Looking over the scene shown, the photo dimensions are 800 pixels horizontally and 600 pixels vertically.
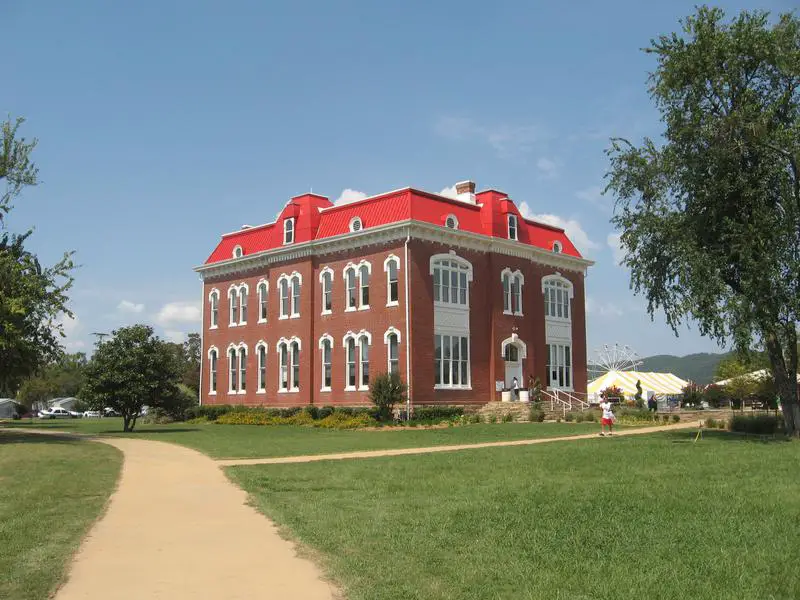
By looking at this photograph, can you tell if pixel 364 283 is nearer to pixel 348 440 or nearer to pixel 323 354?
pixel 323 354

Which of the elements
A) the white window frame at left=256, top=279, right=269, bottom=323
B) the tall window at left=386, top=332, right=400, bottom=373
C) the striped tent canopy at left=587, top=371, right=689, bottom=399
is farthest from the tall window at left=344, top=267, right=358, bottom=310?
the striped tent canopy at left=587, top=371, right=689, bottom=399

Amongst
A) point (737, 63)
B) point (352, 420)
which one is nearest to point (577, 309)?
point (352, 420)

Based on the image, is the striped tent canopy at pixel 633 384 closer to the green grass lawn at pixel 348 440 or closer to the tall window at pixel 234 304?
the tall window at pixel 234 304

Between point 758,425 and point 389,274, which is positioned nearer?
point 758,425

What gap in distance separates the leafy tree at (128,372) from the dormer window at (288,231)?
41.3 feet

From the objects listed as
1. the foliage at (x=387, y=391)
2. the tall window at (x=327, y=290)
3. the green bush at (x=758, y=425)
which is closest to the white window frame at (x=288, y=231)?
the tall window at (x=327, y=290)

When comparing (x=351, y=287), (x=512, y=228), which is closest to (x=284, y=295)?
(x=351, y=287)

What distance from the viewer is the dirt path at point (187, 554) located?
283 inches

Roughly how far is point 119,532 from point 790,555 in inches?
318

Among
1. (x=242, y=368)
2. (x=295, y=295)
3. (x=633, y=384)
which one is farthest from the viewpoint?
(x=633, y=384)

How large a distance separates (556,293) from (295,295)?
16132mm

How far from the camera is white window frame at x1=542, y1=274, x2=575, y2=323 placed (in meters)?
46.7

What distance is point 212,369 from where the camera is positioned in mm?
52625

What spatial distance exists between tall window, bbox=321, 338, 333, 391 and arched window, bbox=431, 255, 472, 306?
722cm
